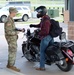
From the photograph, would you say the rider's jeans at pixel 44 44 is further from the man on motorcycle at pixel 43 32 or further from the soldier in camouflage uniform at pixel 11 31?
the soldier in camouflage uniform at pixel 11 31

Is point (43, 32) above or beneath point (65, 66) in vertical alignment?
above

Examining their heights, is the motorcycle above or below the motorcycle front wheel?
above

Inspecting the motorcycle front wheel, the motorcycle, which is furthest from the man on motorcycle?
the motorcycle front wheel

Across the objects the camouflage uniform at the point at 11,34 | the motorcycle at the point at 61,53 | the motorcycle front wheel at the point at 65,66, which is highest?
the camouflage uniform at the point at 11,34

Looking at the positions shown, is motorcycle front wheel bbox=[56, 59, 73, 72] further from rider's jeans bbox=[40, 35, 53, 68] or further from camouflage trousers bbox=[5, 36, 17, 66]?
camouflage trousers bbox=[5, 36, 17, 66]

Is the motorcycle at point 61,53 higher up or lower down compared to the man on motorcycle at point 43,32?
lower down

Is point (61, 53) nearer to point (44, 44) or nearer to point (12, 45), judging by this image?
point (44, 44)

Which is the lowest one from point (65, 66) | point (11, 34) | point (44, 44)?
point (65, 66)

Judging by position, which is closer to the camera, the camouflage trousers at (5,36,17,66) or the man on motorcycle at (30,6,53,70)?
the man on motorcycle at (30,6,53,70)

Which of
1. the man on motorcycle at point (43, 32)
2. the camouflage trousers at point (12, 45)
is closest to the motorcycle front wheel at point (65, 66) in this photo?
the man on motorcycle at point (43, 32)

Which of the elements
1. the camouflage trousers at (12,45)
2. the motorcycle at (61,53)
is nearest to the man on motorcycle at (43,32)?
the motorcycle at (61,53)

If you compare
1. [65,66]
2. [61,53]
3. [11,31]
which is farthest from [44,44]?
[11,31]

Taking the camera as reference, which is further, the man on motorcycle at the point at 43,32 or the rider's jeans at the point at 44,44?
the rider's jeans at the point at 44,44

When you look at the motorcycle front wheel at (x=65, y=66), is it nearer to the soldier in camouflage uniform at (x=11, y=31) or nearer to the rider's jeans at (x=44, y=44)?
the rider's jeans at (x=44, y=44)
